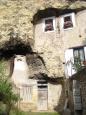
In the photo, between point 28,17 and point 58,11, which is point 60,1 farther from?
point 28,17

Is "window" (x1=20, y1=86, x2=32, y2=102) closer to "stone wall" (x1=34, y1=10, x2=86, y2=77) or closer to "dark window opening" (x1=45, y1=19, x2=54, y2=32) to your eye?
"stone wall" (x1=34, y1=10, x2=86, y2=77)

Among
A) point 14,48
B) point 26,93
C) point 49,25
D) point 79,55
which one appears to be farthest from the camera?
point 49,25

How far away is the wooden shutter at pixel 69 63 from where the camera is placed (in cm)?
2008

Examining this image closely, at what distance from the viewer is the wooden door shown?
20.3 m

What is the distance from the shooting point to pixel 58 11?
2238 centimetres

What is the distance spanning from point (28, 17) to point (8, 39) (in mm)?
2366

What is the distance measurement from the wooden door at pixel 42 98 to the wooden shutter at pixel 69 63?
2.13 metres

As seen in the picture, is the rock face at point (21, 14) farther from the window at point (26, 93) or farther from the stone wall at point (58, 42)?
the window at point (26, 93)

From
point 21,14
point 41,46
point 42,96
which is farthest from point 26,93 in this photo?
point 21,14

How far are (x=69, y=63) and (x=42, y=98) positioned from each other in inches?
128

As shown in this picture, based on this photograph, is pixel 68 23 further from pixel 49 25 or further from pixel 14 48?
pixel 14 48

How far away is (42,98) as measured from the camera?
2048cm

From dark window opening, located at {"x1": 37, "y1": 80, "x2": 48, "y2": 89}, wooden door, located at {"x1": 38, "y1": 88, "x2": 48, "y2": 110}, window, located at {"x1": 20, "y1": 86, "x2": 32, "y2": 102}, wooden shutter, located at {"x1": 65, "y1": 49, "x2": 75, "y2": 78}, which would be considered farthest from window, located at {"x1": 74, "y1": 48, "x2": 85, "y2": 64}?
window, located at {"x1": 20, "y1": 86, "x2": 32, "y2": 102}

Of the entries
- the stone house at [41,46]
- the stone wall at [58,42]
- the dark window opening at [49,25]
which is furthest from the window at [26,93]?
the dark window opening at [49,25]
